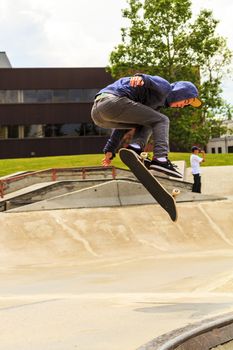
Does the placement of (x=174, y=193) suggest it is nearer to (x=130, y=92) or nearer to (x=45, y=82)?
(x=130, y=92)

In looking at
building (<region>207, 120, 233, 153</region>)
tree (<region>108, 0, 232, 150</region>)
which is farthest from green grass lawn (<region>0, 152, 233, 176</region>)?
building (<region>207, 120, 233, 153</region>)

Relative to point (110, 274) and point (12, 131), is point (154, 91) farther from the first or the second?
point (12, 131)

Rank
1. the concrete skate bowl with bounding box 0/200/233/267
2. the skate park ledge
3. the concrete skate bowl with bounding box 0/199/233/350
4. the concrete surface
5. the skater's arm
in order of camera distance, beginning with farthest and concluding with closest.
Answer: the concrete skate bowl with bounding box 0/200/233/267 → the skater's arm → the concrete skate bowl with bounding box 0/199/233/350 → the concrete surface → the skate park ledge

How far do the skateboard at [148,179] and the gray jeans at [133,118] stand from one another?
25cm

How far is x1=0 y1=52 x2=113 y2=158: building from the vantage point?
5109 centimetres

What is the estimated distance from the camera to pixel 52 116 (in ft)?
169

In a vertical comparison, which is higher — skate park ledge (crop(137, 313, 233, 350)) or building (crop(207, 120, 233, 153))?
skate park ledge (crop(137, 313, 233, 350))

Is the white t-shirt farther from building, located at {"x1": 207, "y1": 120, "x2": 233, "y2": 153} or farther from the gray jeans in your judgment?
building, located at {"x1": 207, "y1": 120, "x2": 233, "y2": 153}

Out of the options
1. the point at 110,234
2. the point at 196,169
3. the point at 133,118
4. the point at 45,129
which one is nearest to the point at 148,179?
the point at 133,118

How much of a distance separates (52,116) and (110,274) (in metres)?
43.2

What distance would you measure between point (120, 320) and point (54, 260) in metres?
7.65

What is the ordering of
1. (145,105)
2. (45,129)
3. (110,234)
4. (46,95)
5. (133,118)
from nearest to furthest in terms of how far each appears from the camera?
(133,118) < (145,105) < (110,234) < (46,95) < (45,129)

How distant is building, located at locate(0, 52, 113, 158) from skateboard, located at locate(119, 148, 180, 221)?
44.4 m

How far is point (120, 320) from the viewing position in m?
4.63
